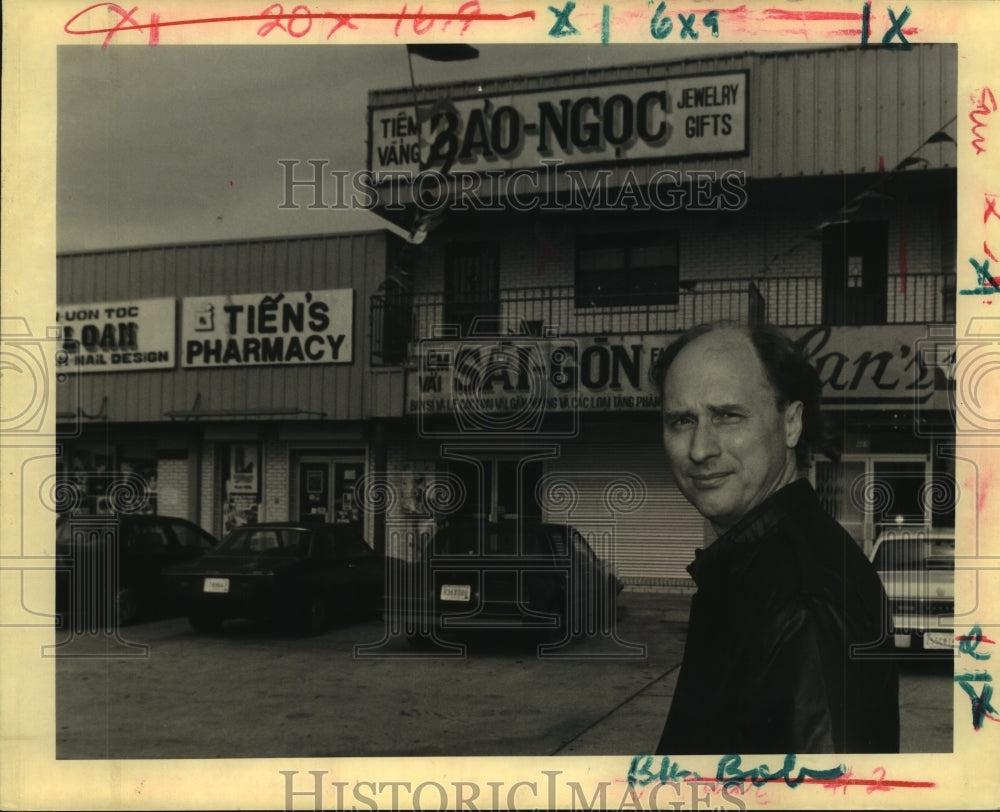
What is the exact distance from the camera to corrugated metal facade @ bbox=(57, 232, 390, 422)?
6.61 metres

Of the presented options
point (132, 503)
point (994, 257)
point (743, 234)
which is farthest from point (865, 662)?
point (132, 503)

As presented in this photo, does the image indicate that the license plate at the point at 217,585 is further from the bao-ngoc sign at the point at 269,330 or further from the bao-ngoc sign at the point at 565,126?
the bao-ngoc sign at the point at 565,126

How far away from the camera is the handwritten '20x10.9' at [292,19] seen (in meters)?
5.26

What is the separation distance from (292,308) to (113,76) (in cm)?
208

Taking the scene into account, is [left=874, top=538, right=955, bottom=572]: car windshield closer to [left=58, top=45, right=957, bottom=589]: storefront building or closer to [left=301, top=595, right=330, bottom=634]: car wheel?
[left=58, top=45, right=957, bottom=589]: storefront building

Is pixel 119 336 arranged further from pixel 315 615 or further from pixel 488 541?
pixel 488 541

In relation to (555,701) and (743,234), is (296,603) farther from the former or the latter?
(743,234)

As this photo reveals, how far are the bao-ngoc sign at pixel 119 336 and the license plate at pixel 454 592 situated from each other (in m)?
2.50

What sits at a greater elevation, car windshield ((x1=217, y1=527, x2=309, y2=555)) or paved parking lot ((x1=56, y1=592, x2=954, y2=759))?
car windshield ((x1=217, y1=527, x2=309, y2=555))

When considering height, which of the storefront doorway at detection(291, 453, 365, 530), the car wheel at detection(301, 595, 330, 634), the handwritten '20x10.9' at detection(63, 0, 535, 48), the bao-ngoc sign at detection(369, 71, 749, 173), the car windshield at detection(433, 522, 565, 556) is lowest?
the car wheel at detection(301, 595, 330, 634)

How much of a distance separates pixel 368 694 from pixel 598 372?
9.11ft

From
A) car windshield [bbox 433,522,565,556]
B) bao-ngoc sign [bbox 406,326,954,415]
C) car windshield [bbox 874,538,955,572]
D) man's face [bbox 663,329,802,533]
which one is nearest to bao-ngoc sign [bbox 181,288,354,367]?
bao-ngoc sign [bbox 406,326,954,415]

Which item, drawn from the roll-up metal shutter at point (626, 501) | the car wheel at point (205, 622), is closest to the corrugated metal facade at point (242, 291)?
the roll-up metal shutter at point (626, 501)

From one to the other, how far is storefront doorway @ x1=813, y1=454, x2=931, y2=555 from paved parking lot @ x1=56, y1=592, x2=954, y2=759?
886 mm
